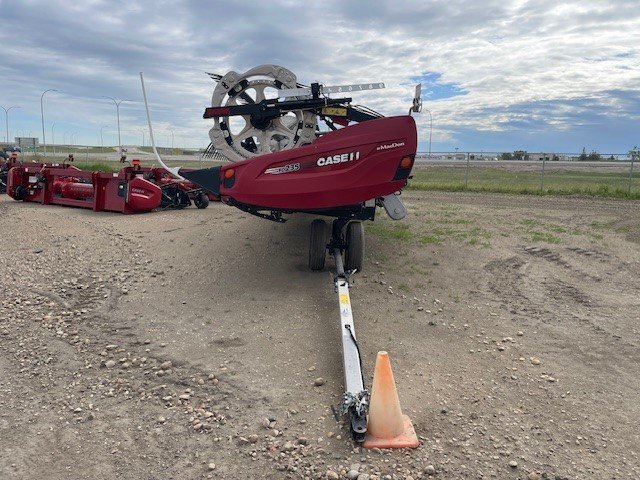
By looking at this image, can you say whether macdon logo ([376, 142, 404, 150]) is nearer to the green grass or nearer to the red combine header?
the green grass

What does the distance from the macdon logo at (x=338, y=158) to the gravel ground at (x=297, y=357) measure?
1458 millimetres

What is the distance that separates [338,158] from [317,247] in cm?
150

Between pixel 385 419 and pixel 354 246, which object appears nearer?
pixel 385 419

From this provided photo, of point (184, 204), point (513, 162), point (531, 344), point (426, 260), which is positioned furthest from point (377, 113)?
point (513, 162)

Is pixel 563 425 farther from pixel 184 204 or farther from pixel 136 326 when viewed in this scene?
pixel 184 204

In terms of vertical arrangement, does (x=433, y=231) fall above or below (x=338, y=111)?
below

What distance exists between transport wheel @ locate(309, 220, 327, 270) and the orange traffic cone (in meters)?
3.34

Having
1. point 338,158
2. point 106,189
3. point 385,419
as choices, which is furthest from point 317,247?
point 106,189

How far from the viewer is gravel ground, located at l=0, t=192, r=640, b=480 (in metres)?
3.07

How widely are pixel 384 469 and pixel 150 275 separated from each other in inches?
177

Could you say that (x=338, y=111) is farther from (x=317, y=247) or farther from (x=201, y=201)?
(x=201, y=201)

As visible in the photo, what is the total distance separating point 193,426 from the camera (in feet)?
11.0

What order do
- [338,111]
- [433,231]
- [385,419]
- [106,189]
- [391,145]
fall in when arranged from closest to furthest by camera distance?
[385,419], [391,145], [338,111], [433,231], [106,189]

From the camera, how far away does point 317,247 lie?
651 centimetres
